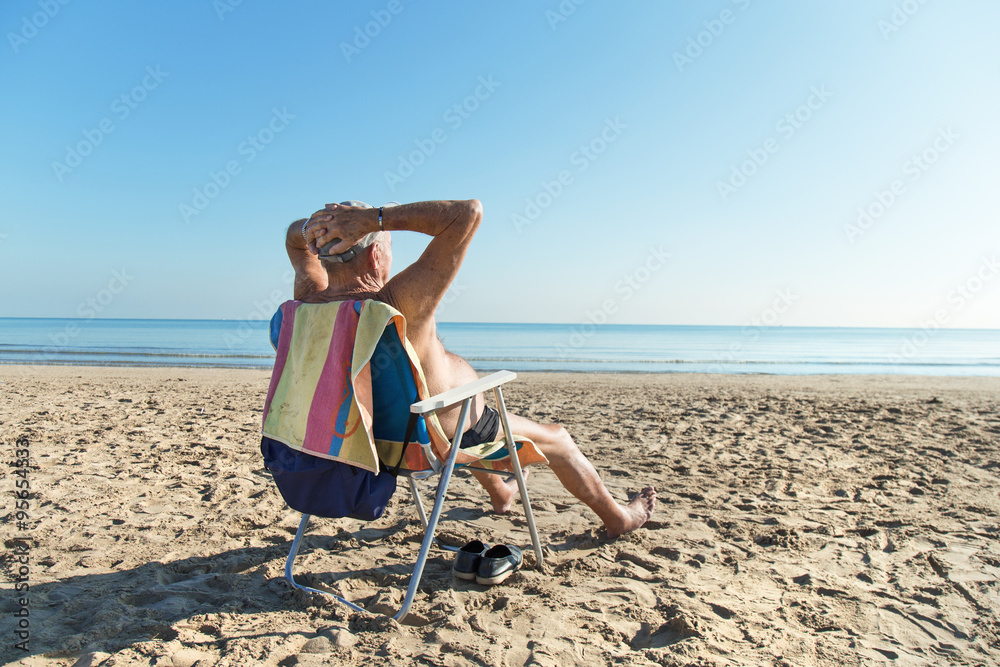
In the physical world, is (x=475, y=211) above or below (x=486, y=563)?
above

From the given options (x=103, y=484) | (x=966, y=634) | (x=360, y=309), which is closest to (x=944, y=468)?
(x=966, y=634)

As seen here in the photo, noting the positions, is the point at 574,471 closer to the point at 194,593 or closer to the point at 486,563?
the point at 486,563

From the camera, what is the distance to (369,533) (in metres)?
3.05

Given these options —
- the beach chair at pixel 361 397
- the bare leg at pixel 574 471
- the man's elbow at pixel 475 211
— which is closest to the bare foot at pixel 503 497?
the bare leg at pixel 574 471

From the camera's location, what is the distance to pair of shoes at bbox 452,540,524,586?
7.78 feet

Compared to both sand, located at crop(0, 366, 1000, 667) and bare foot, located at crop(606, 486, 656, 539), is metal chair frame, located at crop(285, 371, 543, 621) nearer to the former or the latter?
sand, located at crop(0, 366, 1000, 667)

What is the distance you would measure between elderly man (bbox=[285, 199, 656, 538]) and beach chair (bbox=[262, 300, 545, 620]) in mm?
139

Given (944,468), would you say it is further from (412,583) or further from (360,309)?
(360,309)

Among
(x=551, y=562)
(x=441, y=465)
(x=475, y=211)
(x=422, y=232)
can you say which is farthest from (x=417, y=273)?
(x=551, y=562)

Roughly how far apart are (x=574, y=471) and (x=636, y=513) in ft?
2.03

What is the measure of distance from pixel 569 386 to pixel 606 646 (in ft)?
28.2

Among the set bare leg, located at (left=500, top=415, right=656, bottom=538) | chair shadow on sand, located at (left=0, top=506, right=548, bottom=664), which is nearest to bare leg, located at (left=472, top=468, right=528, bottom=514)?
chair shadow on sand, located at (left=0, top=506, right=548, bottom=664)

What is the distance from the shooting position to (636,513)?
10.1ft

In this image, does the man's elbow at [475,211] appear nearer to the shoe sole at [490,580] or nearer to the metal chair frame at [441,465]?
the metal chair frame at [441,465]
